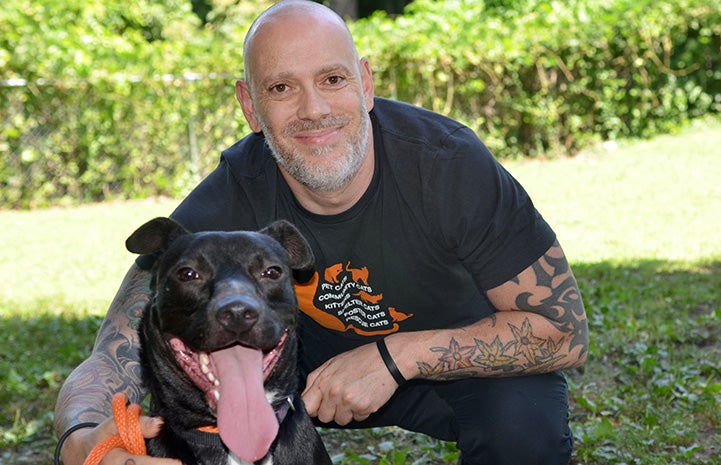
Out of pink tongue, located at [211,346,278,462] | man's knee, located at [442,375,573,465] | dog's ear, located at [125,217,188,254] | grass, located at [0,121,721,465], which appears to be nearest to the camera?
pink tongue, located at [211,346,278,462]

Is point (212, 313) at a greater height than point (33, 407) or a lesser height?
greater

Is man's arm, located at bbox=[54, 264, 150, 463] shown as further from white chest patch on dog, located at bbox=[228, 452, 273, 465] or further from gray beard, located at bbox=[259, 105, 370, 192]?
gray beard, located at bbox=[259, 105, 370, 192]

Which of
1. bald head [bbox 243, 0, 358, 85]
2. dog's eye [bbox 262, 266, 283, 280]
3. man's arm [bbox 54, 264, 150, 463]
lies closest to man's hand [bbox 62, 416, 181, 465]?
man's arm [bbox 54, 264, 150, 463]

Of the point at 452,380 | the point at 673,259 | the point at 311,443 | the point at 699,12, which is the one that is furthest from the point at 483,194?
the point at 699,12

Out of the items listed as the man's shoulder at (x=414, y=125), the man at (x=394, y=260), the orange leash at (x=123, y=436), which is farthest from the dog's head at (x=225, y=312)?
the man's shoulder at (x=414, y=125)

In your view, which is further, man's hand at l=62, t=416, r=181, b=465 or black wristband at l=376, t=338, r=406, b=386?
black wristband at l=376, t=338, r=406, b=386

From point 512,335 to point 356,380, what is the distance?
609 millimetres

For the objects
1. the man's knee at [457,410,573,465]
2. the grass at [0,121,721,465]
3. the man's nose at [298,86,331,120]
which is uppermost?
the man's nose at [298,86,331,120]

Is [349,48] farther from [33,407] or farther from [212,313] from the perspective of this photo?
[33,407]

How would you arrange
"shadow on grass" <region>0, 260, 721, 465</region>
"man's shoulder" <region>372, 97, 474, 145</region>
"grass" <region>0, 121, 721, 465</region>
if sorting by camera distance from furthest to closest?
"grass" <region>0, 121, 721, 465</region>, "shadow on grass" <region>0, 260, 721, 465</region>, "man's shoulder" <region>372, 97, 474, 145</region>

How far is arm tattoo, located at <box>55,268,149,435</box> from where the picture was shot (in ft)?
9.64

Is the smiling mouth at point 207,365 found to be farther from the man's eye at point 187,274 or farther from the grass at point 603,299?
the grass at point 603,299

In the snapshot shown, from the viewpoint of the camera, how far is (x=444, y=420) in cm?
364

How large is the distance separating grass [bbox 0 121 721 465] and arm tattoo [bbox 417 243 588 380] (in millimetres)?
889
